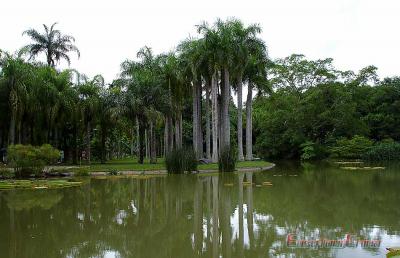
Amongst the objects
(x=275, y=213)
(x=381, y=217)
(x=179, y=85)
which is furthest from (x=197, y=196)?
(x=179, y=85)

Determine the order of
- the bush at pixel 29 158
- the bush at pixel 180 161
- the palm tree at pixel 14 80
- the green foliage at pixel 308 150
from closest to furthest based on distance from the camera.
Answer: the bush at pixel 29 158 < the bush at pixel 180 161 < the palm tree at pixel 14 80 < the green foliage at pixel 308 150

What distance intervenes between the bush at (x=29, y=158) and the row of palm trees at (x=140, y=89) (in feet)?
21.1

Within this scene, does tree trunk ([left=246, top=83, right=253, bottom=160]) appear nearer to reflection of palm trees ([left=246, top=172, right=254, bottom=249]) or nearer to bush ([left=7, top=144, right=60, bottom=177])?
bush ([left=7, top=144, right=60, bottom=177])

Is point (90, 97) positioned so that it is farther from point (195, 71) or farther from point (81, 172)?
point (81, 172)

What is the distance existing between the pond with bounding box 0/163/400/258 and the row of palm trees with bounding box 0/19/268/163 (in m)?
15.9

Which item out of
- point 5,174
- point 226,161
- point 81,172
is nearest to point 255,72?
point 226,161

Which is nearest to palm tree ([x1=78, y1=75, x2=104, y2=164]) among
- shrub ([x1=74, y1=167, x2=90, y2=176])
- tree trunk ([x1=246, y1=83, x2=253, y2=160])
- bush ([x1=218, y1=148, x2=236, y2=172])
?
shrub ([x1=74, y1=167, x2=90, y2=176])

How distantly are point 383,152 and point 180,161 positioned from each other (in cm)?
3296

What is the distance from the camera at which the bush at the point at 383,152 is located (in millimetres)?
52000

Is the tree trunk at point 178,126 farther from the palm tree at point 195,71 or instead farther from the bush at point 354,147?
the bush at point 354,147

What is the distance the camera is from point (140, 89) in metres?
37.8

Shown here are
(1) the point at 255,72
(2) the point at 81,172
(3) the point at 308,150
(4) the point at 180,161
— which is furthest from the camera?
(3) the point at 308,150

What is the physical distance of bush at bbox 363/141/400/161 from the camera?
52.0 metres

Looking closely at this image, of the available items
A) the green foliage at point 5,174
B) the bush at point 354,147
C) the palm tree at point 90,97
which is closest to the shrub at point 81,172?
the green foliage at point 5,174
